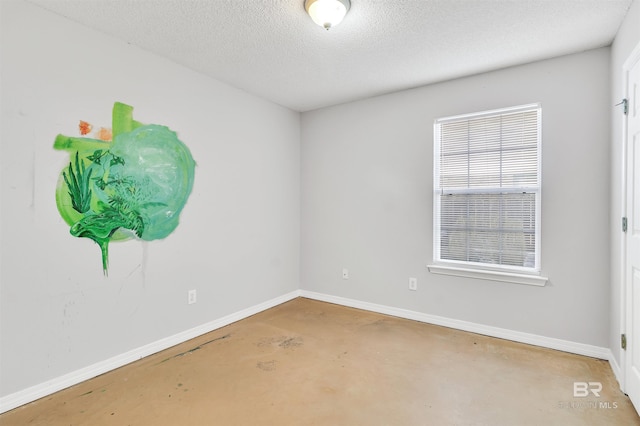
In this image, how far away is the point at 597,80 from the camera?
8.41 feet

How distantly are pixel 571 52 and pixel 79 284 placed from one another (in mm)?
4219

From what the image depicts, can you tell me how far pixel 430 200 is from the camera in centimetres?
337

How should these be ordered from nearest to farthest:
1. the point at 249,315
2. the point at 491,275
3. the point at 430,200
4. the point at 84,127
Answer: the point at 84,127, the point at 491,275, the point at 430,200, the point at 249,315

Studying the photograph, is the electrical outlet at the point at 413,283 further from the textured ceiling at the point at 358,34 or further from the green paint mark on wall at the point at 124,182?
the green paint mark on wall at the point at 124,182

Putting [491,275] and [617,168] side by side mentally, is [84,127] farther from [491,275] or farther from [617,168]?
[617,168]

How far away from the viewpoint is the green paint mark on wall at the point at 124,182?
7.36 feet

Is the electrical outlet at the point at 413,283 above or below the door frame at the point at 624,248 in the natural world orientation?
below

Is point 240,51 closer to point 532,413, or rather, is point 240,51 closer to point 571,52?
point 571,52

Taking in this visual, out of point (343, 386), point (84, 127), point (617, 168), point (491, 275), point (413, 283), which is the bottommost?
point (343, 386)

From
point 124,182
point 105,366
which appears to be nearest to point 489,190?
point 124,182

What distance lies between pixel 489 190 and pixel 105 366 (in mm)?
3570

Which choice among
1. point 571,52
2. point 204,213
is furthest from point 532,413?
point 204,213

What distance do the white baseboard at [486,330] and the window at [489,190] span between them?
574 millimetres

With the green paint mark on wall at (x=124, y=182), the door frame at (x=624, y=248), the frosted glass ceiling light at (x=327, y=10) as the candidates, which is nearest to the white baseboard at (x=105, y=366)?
the green paint mark on wall at (x=124, y=182)
